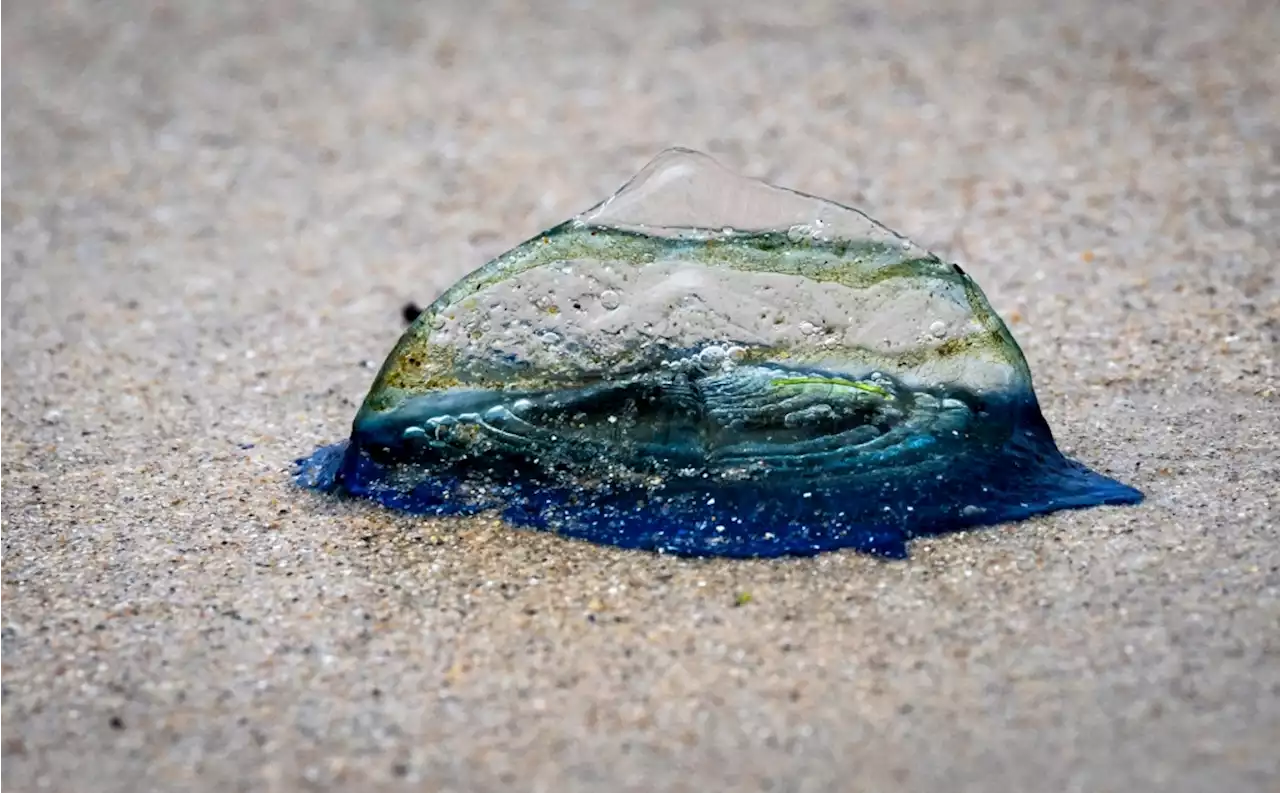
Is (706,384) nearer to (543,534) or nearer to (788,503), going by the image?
(788,503)

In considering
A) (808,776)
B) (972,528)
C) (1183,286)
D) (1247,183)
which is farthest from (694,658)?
(1247,183)

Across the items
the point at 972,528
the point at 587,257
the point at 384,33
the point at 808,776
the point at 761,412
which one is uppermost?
the point at 384,33

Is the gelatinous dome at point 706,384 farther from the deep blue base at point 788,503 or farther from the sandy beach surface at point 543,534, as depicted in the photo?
the sandy beach surface at point 543,534

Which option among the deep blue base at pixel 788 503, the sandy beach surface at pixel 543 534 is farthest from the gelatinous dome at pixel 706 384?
the sandy beach surface at pixel 543 534

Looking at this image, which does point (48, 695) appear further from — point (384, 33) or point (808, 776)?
point (384, 33)

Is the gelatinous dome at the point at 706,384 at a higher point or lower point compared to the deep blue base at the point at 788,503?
higher

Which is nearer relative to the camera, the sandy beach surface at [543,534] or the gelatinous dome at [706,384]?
the sandy beach surface at [543,534]

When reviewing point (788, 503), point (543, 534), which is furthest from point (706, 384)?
point (543, 534)
